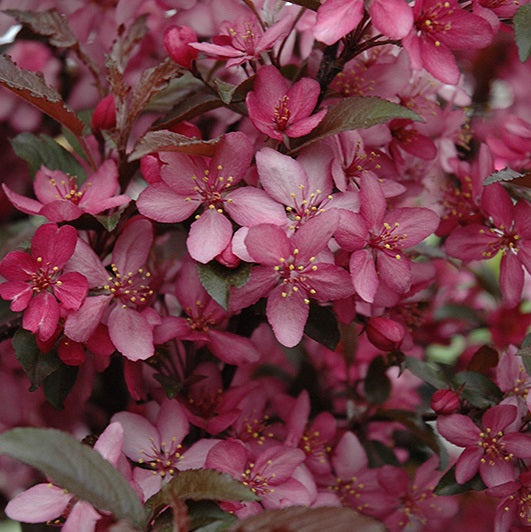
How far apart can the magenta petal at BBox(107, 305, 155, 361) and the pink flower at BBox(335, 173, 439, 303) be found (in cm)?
22

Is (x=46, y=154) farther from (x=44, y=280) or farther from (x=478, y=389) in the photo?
(x=478, y=389)

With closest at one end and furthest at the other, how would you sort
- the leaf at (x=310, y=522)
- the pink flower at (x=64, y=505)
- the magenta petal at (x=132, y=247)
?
the leaf at (x=310, y=522) < the pink flower at (x=64, y=505) < the magenta petal at (x=132, y=247)

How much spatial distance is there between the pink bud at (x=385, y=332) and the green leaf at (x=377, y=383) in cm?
24

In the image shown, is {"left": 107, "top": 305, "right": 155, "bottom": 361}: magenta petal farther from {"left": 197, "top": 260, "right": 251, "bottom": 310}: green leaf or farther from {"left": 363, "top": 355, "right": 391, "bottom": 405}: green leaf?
{"left": 363, "top": 355, "right": 391, "bottom": 405}: green leaf

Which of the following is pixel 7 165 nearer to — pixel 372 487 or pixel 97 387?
pixel 97 387

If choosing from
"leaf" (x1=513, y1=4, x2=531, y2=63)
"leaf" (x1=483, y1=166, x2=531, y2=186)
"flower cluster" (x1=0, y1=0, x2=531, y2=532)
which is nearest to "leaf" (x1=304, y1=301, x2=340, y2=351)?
"flower cluster" (x1=0, y1=0, x2=531, y2=532)

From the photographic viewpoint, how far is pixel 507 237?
3.00 ft

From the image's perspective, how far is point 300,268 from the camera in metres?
0.76

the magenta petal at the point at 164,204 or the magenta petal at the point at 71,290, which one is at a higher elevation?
the magenta petal at the point at 164,204

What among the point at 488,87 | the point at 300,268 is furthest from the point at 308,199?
the point at 488,87

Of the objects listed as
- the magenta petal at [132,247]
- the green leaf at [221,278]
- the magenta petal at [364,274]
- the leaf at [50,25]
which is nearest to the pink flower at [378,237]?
the magenta petal at [364,274]

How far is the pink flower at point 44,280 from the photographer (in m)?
0.76

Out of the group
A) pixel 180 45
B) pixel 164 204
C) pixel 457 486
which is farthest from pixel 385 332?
pixel 180 45

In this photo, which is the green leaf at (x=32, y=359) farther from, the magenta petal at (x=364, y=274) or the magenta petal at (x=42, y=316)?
the magenta petal at (x=364, y=274)
